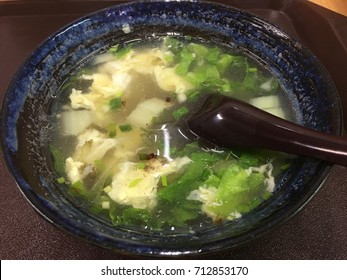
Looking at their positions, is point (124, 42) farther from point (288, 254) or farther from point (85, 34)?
point (288, 254)

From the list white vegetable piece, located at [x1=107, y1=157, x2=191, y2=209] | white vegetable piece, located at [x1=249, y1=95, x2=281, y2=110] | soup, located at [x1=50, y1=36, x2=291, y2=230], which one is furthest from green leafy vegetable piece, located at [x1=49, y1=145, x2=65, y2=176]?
white vegetable piece, located at [x1=249, y1=95, x2=281, y2=110]

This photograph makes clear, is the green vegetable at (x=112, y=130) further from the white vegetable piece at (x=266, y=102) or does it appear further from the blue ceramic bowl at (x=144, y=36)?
the white vegetable piece at (x=266, y=102)

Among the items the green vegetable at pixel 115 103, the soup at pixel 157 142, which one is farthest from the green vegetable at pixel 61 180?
the green vegetable at pixel 115 103

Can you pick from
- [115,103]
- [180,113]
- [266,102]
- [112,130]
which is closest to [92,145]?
[112,130]

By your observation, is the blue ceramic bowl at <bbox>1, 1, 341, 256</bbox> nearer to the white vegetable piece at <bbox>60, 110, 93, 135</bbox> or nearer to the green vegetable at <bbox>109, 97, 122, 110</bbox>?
the white vegetable piece at <bbox>60, 110, 93, 135</bbox>

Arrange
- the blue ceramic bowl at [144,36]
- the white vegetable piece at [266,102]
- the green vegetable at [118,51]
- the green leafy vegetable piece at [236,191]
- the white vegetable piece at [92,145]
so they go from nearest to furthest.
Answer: the blue ceramic bowl at [144,36] → the green leafy vegetable piece at [236,191] → the white vegetable piece at [92,145] → the white vegetable piece at [266,102] → the green vegetable at [118,51]

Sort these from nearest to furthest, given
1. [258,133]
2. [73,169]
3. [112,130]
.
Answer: [258,133] < [73,169] < [112,130]

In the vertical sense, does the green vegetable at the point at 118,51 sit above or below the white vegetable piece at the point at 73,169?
above

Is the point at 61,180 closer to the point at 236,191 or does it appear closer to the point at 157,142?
the point at 157,142
